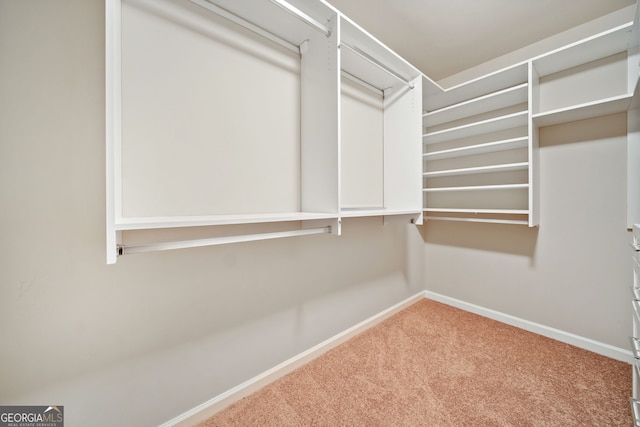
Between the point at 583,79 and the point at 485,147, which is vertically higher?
the point at 583,79

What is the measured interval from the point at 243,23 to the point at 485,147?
2034 millimetres

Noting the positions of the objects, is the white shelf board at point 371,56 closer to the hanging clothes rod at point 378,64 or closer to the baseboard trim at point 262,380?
the hanging clothes rod at point 378,64

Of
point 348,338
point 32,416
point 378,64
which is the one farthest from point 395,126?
point 32,416

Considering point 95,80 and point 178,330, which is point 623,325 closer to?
point 178,330

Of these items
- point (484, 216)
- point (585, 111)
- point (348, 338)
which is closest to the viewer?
point (585, 111)

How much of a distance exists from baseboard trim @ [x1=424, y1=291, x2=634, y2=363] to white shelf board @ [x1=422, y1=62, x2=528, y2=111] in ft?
6.85

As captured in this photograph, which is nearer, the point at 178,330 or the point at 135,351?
the point at 135,351

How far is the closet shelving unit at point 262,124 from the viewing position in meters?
1.00

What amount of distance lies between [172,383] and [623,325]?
2956mm

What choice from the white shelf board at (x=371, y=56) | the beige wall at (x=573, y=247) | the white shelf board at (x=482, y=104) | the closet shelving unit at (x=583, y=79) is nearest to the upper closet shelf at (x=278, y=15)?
the white shelf board at (x=371, y=56)

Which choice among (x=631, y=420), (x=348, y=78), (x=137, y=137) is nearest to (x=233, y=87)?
(x=137, y=137)

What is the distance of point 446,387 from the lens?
155 cm

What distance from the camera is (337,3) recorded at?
1.83 meters

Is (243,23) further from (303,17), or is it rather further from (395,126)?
(395,126)
